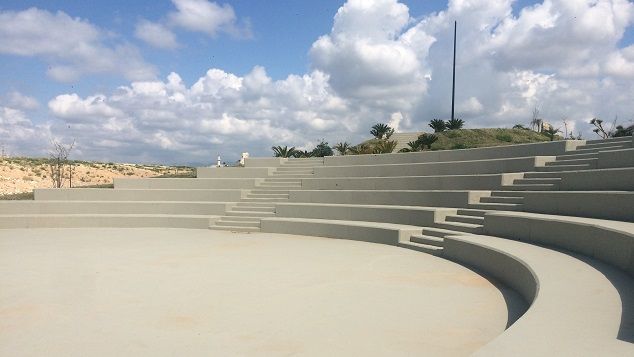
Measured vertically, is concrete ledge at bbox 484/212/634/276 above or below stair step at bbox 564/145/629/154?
below

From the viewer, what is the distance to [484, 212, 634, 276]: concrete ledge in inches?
229

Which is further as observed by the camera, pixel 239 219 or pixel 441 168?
pixel 239 219

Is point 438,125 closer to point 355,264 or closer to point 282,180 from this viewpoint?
point 282,180

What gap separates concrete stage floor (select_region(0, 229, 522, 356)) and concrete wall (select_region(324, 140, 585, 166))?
5.59m

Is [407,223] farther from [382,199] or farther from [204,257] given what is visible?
[204,257]

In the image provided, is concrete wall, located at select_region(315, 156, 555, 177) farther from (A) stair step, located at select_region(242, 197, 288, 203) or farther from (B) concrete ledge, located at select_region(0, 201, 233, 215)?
(B) concrete ledge, located at select_region(0, 201, 233, 215)

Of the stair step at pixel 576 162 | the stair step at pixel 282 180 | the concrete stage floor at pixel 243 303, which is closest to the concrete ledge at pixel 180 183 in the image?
the stair step at pixel 282 180

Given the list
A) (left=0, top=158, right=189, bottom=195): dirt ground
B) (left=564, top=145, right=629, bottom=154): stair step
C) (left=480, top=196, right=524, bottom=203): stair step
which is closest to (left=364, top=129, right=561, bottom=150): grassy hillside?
(left=564, top=145, right=629, bottom=154): stair step

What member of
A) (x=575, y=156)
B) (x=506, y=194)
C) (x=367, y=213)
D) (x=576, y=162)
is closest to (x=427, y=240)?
(x=506, y=194)

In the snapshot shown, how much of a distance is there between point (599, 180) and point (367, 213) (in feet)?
19.3

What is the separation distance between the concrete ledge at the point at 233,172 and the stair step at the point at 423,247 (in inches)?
358

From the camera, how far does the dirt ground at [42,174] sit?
3688 centimetres

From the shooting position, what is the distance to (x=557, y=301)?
450 centimetres

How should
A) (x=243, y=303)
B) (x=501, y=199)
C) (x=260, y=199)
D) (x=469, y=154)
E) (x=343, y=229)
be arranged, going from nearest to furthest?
(x=243, y=303) < (x=501, y=199) < (x=343, y=229) < (x=469, y=154) < (x=260, y=199)
